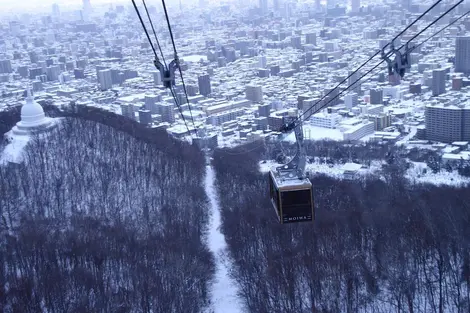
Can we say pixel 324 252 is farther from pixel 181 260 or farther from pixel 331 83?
pixel 331 83

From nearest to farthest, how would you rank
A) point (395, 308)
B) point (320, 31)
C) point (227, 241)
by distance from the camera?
point (395, 308) < point (227, 241) < point (320, 31)

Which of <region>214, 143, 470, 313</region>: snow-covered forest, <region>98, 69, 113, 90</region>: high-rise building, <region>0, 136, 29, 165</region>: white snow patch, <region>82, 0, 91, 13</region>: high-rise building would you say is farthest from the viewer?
<region>82, 0, 91, 13</region>: high-rise building

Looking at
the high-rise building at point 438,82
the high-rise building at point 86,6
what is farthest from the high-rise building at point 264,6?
the high-rise building at point 438,82

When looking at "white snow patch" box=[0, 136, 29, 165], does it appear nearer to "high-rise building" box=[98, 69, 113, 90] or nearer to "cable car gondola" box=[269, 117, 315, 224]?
"cable car gondola" box=[269, 117, 315, 224]

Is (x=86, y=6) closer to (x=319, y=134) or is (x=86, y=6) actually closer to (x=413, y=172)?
(x=319, y=134)

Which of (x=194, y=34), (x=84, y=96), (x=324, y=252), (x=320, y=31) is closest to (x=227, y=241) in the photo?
(x=324, y=252)

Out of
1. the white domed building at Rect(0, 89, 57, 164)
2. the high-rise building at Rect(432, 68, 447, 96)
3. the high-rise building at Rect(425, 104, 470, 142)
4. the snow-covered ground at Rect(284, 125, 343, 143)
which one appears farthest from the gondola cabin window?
the high-rise building at Rect(432, 68, 447, 96)

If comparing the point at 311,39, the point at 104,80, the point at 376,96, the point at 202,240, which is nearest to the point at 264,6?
the point at 311,39
